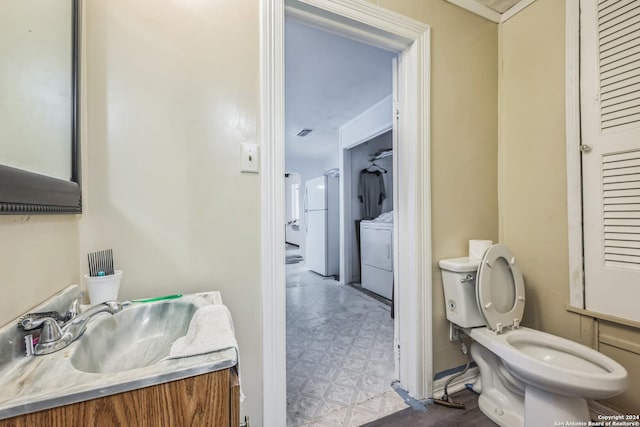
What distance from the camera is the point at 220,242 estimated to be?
1.09 meters

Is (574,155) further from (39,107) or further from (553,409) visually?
(39,107)

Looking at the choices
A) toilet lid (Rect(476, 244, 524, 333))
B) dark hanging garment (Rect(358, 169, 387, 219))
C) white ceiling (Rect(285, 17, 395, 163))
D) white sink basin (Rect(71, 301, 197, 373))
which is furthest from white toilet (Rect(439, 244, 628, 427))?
dark hanging garment (Rect(358, 169, 387, 219))

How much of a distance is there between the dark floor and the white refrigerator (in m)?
3.05

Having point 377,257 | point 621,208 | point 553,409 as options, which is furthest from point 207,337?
point 377,257

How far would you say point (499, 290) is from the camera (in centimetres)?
143

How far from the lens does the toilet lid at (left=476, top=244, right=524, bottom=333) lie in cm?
134

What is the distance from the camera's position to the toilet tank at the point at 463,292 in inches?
55.4

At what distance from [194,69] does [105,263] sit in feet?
2.73

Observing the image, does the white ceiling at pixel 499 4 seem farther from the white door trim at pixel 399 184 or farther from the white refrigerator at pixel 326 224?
the white refrigerator at pixel 326 224

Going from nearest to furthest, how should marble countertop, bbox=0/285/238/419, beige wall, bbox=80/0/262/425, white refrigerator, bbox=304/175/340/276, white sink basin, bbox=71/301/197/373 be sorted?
1. marble countertop, bbox=0/285/238/419
2. white sink basin, bbox=71/301/197/373
3. beige wall, bbox=80/0/262/425
4. white refrigerator, bbox=304/175/340/276

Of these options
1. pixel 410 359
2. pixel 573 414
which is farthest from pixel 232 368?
pixel 573 414

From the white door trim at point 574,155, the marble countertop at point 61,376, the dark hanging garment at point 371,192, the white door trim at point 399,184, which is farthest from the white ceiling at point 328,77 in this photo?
the marble countertop at point 61,376

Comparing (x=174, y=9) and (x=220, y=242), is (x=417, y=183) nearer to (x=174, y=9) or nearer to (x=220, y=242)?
(x=220, y=242)

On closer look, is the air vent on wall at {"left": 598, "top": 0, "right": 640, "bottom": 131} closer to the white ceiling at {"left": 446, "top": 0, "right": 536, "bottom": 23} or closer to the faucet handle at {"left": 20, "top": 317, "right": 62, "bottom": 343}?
the white ceiling at {"left": 446, "top": 0, "right": 536, "bottom": 23}
